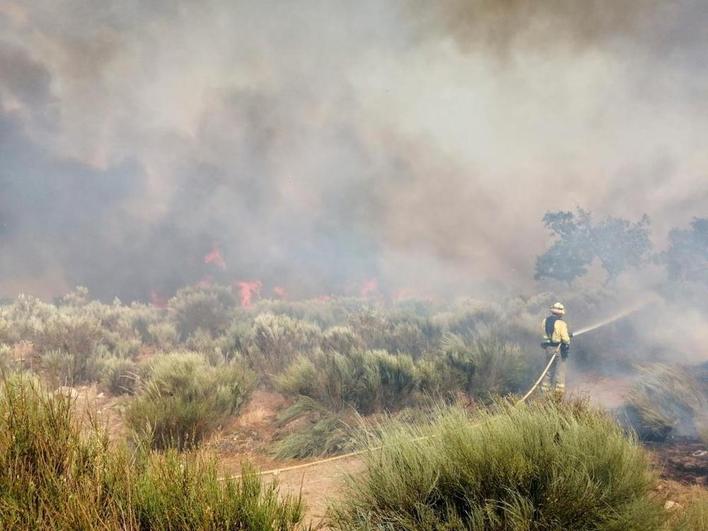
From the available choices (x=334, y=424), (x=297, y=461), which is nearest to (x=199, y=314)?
(x=334, y=424)

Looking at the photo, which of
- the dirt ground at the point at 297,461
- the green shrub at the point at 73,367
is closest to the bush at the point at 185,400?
the dirt ground at the point at 297,461

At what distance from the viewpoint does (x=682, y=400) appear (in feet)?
29.6

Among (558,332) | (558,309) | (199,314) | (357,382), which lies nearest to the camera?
(357,382)

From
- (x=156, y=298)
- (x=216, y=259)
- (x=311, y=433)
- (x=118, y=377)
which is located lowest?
(x=311, y=433)

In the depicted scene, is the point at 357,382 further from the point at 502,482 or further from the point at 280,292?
the point at 280,292

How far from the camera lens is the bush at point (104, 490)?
2348 mm

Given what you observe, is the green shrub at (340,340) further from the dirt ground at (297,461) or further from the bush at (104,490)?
the bush at (104,490)

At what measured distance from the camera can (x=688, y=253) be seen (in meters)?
33.6

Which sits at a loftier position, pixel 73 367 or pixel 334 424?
pixel 73 367

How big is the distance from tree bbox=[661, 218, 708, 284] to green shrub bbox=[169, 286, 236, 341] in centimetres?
3086

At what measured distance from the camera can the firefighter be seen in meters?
8.98

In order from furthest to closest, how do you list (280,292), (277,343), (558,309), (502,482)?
(280,292) < (277,343) < (558,309) < (502,482)

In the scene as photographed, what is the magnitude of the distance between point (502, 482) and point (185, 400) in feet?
20.0

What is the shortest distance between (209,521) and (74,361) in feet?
34.1
